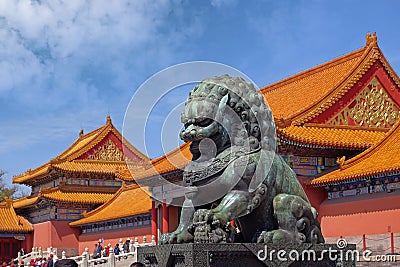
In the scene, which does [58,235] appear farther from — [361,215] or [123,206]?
[361,215]

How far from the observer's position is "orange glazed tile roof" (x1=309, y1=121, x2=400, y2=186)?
17.7 metres

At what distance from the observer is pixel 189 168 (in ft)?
22.0

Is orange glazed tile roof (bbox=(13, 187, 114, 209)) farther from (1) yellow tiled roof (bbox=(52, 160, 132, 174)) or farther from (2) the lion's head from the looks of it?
(2) the lion's head

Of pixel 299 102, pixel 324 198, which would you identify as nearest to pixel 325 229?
pixel 324 198

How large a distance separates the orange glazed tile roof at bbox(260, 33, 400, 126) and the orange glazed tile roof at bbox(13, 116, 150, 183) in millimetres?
14704

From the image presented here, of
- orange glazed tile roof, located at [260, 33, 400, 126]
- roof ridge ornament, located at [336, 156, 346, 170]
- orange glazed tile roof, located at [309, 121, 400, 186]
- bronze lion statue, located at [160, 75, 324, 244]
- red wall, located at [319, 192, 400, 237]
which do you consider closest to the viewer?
bronze lion statue, located at [160, 75, 324, 244]

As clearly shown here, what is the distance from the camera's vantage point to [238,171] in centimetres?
643

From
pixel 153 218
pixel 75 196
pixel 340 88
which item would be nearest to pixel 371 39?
pixel 340 88

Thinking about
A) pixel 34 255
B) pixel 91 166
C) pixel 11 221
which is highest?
pixel 91 166

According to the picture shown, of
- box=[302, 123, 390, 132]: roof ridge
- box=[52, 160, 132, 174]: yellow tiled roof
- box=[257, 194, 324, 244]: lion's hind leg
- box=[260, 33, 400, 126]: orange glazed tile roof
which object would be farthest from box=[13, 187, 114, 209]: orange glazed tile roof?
box=[257, 194, 324, 244]: lion's hind leg

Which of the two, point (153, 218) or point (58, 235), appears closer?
point (153, 218)

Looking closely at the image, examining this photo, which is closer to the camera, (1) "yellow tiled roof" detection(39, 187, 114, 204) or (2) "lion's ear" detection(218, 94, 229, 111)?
(2) "lion's ear" detection(218, 94, 229, 111)

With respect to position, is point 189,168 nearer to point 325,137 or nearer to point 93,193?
point 325,137

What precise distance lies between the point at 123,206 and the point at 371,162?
715 inches
